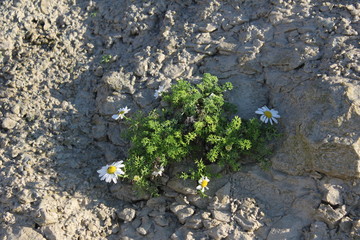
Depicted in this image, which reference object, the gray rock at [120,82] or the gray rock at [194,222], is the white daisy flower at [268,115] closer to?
the gray rock at [194,222]

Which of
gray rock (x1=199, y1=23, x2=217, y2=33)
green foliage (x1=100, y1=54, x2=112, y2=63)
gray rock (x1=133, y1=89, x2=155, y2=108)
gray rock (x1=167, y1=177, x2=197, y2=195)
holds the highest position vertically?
gray rock (x1=199, y1=23, x2=217, y2=33)

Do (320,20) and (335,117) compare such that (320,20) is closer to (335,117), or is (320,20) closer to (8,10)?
(335,117)

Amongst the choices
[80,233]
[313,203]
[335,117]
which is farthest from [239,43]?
[80,233]

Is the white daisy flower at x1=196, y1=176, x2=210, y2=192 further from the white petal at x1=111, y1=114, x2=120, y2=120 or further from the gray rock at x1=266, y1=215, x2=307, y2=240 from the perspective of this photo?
the white petal at x1=111, y1=114, x2=120, y2=120

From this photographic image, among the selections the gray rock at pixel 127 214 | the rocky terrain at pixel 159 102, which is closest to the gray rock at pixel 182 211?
the rocky terrain at pixel 159 102

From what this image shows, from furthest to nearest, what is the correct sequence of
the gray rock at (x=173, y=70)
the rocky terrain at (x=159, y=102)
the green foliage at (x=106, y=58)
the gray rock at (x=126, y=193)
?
the green foliage at (x=106, y=58), the gray rock at (x=173, y=70), the gray rock at (x=126, y=193), the rocky terrain at (x=159, y=102)

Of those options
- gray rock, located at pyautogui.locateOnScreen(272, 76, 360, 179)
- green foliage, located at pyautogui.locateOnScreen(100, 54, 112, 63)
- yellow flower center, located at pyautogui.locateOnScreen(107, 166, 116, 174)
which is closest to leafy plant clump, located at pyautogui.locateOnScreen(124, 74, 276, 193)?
yellow flower center, located at pyautogui.locateOnScreen(107, 166, 116, 174)

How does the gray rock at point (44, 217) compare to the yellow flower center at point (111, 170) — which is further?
the yellow flower center at point (111, 170)
